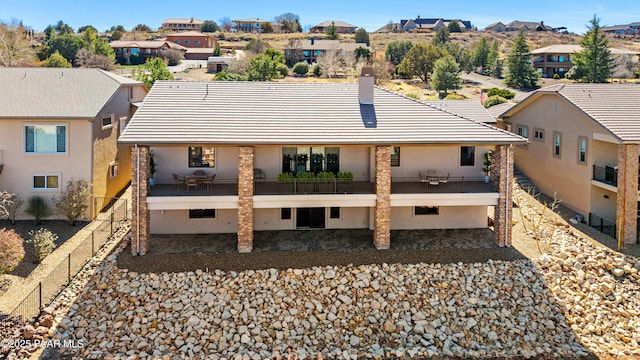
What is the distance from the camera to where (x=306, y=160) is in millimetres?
22203

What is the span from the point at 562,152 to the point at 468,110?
5.93m

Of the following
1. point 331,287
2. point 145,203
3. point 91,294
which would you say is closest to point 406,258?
point 331,287

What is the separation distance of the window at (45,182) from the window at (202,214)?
293 inches

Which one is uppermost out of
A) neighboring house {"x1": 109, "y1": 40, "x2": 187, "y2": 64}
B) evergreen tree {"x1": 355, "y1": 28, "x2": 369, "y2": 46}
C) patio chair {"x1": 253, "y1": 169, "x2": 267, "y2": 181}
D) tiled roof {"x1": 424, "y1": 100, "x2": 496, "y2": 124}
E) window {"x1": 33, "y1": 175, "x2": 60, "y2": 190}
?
evergreen tree {"x1": 355, "y1": 28, "x2": 369, "y2": 46}

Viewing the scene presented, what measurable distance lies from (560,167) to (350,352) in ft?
61.2

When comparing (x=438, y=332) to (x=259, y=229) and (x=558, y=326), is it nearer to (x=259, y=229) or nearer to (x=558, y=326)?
(x=558, y=326)

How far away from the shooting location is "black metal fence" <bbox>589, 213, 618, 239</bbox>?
23.2 meters

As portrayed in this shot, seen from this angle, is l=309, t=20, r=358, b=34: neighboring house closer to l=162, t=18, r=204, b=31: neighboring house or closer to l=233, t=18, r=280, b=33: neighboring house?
l=233, t=18, r=280, b=33: neighboring house

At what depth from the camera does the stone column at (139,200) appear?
19000mm

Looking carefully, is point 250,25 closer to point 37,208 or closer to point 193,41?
point 193,41

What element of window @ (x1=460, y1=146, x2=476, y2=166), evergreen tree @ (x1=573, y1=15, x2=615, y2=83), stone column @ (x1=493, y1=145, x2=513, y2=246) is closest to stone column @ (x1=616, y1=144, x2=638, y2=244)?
stone column @ (x1=493, y1=145, x2=513, y2=246)

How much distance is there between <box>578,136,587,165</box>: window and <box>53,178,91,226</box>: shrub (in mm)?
26061

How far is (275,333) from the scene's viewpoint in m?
16.2

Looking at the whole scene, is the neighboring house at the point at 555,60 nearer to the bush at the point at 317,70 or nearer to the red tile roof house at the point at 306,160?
the bush at the point at 317,70
